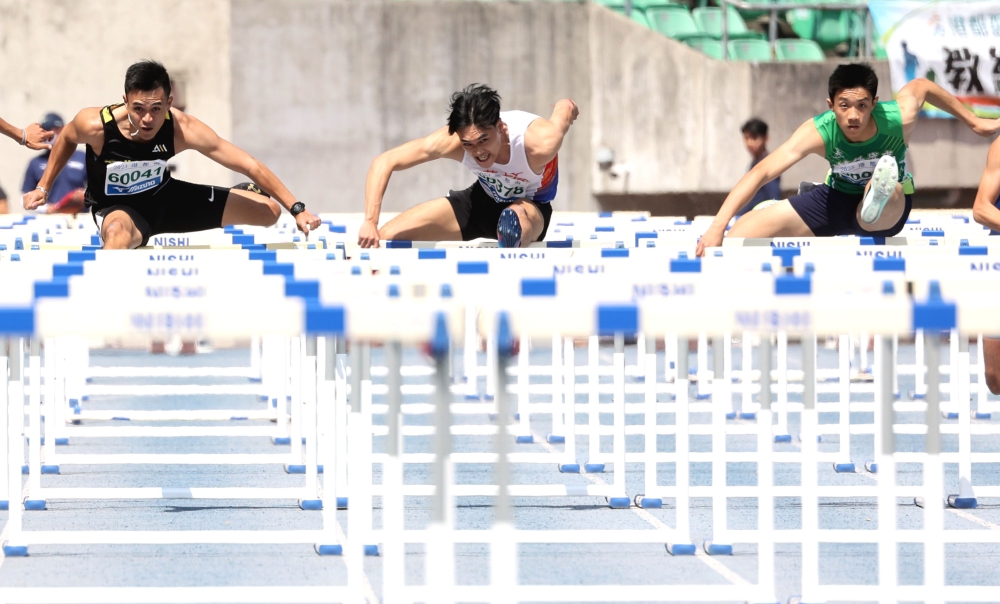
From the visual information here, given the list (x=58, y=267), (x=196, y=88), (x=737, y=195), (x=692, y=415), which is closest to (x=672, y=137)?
(x=196, y=88)

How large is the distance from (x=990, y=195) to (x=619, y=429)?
2.38m

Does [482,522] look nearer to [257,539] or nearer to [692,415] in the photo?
[257,539]

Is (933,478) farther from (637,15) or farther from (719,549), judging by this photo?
(637,15)

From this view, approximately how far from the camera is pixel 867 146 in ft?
23.8

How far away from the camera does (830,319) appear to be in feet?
8.91

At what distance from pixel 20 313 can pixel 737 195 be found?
4.71 metres

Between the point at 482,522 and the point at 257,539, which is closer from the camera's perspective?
the point at 257,539

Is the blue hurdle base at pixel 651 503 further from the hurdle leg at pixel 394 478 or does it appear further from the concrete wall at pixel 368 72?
the concrete wall at pixel 368 72

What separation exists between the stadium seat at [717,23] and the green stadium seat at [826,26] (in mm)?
524

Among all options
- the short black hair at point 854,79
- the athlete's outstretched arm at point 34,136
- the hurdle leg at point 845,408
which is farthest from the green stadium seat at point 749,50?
the athlete's outstretched arm at point 34,136

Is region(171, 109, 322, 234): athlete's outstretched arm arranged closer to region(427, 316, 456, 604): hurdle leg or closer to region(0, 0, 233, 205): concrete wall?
region(427, 316, 456, 604): hurdle leg

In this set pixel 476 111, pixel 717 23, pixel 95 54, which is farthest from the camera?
pixel 717 23

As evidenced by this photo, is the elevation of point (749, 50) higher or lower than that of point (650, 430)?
higher

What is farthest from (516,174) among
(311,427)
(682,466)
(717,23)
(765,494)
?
(717,23)
